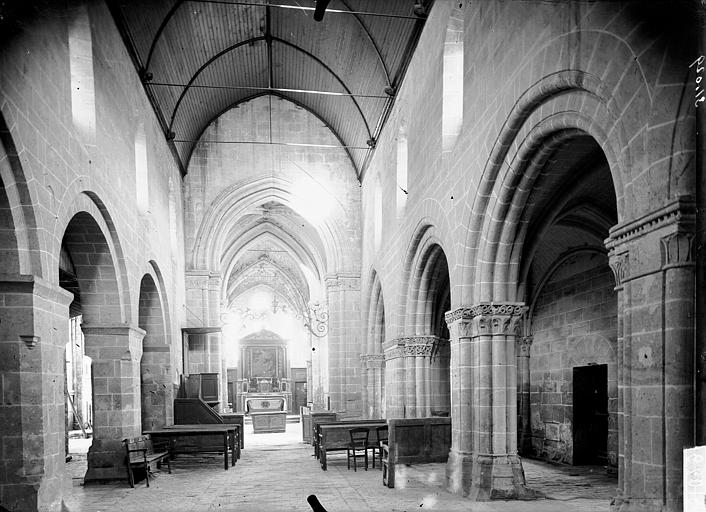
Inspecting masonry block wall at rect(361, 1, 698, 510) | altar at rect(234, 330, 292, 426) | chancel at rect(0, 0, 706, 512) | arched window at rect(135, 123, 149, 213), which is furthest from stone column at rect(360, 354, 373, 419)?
altar at rect(234, 330, 292, 426)

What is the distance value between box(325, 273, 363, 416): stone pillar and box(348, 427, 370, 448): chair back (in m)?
7.33

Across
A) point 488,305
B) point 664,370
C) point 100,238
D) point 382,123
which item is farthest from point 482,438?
point 382,123

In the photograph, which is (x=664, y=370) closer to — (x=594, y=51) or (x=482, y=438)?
(x=594, y=51)

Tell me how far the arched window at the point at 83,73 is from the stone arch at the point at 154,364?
639 cm

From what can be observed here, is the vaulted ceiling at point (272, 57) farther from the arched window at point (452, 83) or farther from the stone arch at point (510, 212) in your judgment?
the stone arch at point (510, 212)

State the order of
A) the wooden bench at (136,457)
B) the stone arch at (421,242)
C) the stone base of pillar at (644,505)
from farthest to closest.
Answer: the stone arch at (421,242) < the wooden bench at (136,457) < the stone base of pillar at (644,505)

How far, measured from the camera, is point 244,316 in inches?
1665

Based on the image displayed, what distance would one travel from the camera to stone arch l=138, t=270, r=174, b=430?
51.7ft

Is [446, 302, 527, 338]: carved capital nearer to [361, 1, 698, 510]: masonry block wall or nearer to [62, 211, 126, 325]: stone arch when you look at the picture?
[361, 1, 698, 510]: masonry block wall

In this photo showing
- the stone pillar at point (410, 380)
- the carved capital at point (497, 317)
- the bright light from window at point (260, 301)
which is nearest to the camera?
the carved capital at point (497, 317)

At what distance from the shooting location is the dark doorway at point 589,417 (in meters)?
13.0

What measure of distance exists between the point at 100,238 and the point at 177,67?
7008 millimetres

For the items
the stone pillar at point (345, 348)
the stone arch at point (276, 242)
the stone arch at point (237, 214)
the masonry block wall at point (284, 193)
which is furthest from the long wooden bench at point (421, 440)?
the stone arch at point (276, 242)

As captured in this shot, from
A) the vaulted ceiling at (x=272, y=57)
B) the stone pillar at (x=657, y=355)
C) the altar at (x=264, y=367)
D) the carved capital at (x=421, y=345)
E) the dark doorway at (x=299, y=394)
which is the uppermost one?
the vaulted ceiling at (x=272, y=57)
